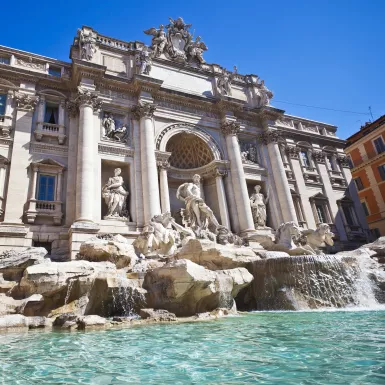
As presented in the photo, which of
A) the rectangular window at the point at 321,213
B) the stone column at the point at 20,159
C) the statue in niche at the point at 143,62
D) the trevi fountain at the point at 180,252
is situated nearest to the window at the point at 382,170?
the trevi fountain at the point at 180,252

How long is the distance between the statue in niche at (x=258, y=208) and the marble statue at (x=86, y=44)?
12.9 metres

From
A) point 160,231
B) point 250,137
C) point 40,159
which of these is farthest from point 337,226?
point 40,159

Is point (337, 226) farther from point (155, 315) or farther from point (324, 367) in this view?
point (324, 367)

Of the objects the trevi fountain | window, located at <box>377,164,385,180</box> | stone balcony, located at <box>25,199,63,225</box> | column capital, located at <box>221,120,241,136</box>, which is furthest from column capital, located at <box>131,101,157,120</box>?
window, located at <box>377,164,385,180</box>

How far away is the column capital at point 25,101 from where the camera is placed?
50.8ft

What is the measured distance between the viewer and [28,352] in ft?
13.8

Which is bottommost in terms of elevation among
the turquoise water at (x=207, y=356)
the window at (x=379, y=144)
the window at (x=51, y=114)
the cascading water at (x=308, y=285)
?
the turquoise water at (x=207, y=356)

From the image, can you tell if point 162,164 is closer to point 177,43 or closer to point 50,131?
point 50,131

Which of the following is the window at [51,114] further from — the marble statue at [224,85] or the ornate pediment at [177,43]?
the marble statue at [224,85]

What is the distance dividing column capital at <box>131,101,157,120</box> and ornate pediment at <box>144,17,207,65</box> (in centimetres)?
549

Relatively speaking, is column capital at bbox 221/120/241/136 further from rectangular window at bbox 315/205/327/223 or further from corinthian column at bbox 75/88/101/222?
rectangular window at bbox 315/205/327/223

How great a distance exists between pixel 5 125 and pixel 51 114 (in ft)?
8.48

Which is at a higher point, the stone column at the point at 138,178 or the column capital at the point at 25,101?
the column capital at the point at 25,101

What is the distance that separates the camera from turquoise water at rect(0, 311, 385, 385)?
2.86 m
